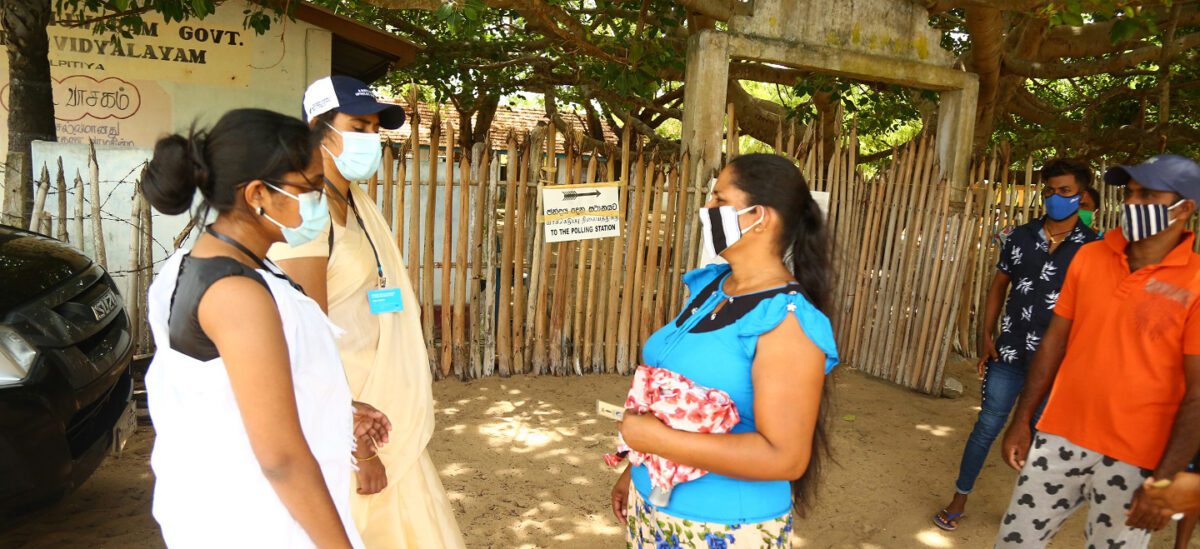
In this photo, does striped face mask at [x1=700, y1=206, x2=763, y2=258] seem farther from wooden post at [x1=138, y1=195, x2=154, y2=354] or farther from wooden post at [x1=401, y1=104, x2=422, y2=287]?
wooden post at [x1=138, y1=195, x2=154, y2=354]

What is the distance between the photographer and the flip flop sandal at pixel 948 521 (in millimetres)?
3902

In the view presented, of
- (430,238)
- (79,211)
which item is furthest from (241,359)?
(79,211)

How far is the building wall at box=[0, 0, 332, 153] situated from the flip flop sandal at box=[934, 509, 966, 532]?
738cm

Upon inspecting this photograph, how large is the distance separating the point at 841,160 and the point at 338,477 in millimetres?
5169

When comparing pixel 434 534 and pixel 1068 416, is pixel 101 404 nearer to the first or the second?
pixel 434 534

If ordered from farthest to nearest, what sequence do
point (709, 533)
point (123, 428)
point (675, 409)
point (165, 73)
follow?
point (165, 73), point (123, 428), point (709, 533), point (675, 409)

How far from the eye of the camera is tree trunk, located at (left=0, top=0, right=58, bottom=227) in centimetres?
515

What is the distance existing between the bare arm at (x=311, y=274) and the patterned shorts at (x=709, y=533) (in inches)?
39.9

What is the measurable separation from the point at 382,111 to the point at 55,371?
4.97ft

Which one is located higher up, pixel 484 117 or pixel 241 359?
pixel 484 117

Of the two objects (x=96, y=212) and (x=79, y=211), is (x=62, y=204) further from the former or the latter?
(x=96, y=212)

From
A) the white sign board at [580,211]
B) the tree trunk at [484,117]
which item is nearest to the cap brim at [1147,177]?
the white sign board at [580,211]

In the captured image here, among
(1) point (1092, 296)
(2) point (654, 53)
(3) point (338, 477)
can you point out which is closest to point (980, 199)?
(2) point (654, 53)

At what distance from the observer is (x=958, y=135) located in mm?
6297
